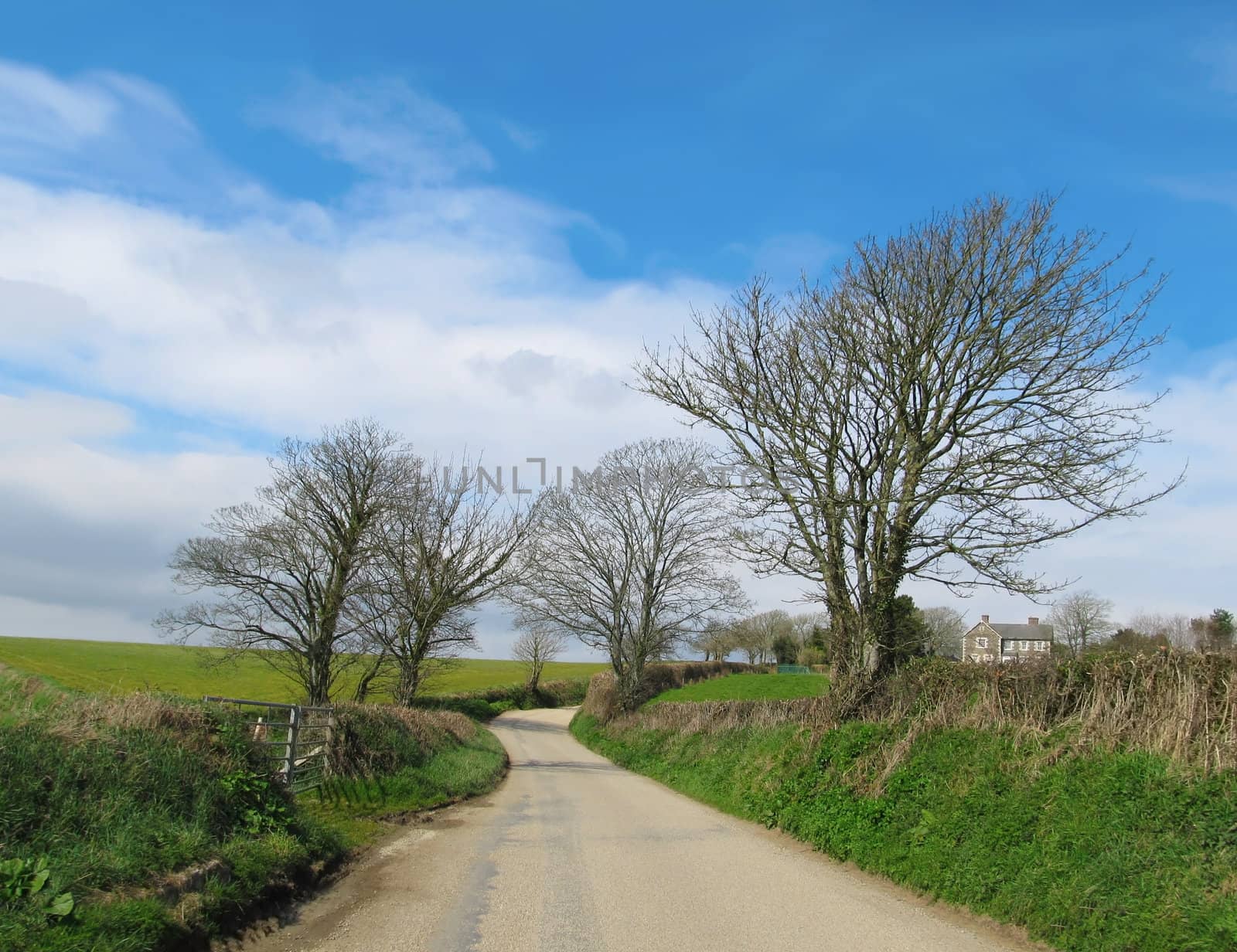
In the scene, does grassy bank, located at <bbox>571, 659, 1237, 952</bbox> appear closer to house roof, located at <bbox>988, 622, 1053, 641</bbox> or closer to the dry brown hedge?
the dry brown hedge

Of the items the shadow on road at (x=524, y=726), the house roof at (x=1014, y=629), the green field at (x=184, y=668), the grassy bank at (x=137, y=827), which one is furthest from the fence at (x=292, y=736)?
the house roof at (x=1014, y=629)

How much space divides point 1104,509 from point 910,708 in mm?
4182

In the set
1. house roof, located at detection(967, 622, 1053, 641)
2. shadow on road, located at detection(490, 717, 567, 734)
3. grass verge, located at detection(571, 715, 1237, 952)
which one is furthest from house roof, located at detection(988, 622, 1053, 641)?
grass verge, located at detection(571, 715, 1237, 952)

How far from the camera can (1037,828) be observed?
790cm

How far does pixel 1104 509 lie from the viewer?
1248 cm

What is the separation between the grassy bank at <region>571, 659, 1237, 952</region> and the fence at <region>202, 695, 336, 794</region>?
7.32 meters

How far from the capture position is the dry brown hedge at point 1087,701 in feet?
25.0

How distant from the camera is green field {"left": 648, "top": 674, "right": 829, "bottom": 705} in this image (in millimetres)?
41625

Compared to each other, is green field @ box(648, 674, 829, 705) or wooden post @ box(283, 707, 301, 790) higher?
wooden post @ box(283, 707, 301, 790)

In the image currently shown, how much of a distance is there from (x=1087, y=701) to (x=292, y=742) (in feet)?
33.7

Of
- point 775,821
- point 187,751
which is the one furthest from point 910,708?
point 187,751

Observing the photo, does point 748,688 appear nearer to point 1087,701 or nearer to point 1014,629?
point 1087,701

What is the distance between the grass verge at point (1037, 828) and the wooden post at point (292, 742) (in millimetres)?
7301

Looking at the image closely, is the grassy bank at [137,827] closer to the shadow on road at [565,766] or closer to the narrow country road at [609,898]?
the narrow country road at [609,898]
